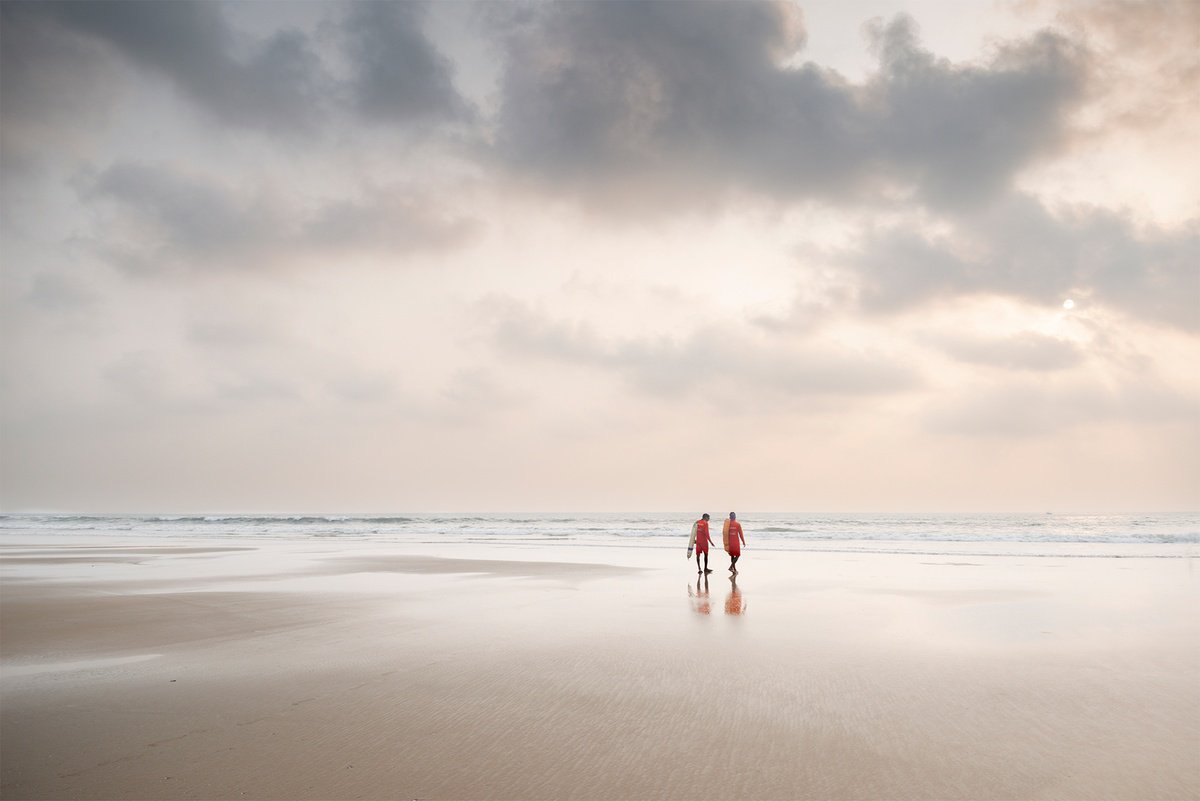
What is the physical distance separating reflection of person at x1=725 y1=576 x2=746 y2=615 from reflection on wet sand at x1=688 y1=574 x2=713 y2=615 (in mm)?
324

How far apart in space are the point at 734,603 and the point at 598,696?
659cm

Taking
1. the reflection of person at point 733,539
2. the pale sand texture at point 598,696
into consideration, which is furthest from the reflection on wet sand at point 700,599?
the reflection of person at point 733,539

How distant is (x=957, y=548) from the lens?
29219 mm

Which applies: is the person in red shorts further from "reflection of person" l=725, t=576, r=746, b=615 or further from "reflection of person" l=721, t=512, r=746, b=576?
"reflection of person" l=725, t=576, r=746, b=615

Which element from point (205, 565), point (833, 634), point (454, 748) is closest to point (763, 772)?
point (454, 748)

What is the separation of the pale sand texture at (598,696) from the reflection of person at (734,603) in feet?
0.71

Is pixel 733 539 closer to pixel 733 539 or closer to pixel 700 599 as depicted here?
pixel 733 539

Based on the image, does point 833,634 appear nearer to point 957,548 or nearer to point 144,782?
point 144,782

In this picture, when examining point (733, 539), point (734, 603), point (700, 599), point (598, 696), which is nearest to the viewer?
point (598, 696)

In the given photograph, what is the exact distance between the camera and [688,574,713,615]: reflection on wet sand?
1085cm

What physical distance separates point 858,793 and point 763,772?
57cm

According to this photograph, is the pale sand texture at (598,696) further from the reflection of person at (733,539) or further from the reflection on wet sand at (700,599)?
the reflection of person at (733,539)

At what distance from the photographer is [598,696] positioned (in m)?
5.73

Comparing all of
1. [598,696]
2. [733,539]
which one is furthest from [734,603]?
[598,696]
